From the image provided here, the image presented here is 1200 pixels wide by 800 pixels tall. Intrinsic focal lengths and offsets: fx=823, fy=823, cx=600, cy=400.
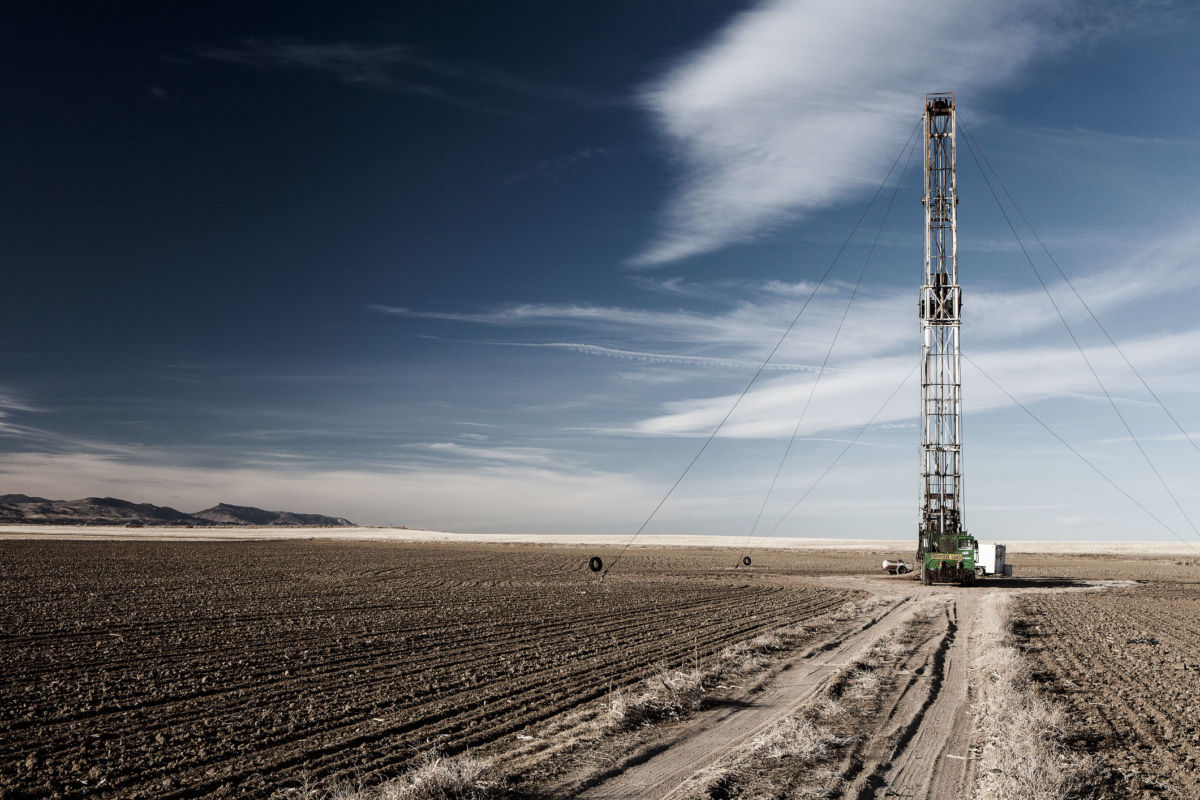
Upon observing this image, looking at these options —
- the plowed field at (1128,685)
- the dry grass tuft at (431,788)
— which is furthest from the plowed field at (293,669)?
the plowed field at (1128,685)

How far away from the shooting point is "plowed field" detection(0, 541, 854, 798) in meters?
8.87

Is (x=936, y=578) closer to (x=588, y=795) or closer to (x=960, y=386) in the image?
(x=960, y=386)

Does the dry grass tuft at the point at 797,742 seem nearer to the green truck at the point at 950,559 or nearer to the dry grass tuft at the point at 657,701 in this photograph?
the dry grass tuft at the point at 657,701

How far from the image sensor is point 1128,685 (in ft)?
44.3

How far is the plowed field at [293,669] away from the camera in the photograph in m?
8.87

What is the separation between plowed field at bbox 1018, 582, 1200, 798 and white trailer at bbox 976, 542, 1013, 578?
1297cm

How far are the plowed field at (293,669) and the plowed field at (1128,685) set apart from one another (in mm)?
6290

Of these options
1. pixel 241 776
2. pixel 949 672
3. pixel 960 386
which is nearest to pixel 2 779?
pixel 241 776

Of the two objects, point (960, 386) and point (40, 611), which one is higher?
point (960, 386)

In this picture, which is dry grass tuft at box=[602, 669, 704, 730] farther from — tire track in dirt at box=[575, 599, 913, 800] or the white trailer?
the white trailer

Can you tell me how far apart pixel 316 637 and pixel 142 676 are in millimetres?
4982

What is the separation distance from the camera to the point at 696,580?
40344 millimetres

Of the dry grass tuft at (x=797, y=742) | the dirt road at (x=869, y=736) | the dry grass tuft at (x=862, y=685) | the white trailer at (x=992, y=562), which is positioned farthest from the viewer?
the white trailer at (x=992, y=562)

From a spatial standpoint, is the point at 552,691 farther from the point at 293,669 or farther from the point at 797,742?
A: the point at 293,669
